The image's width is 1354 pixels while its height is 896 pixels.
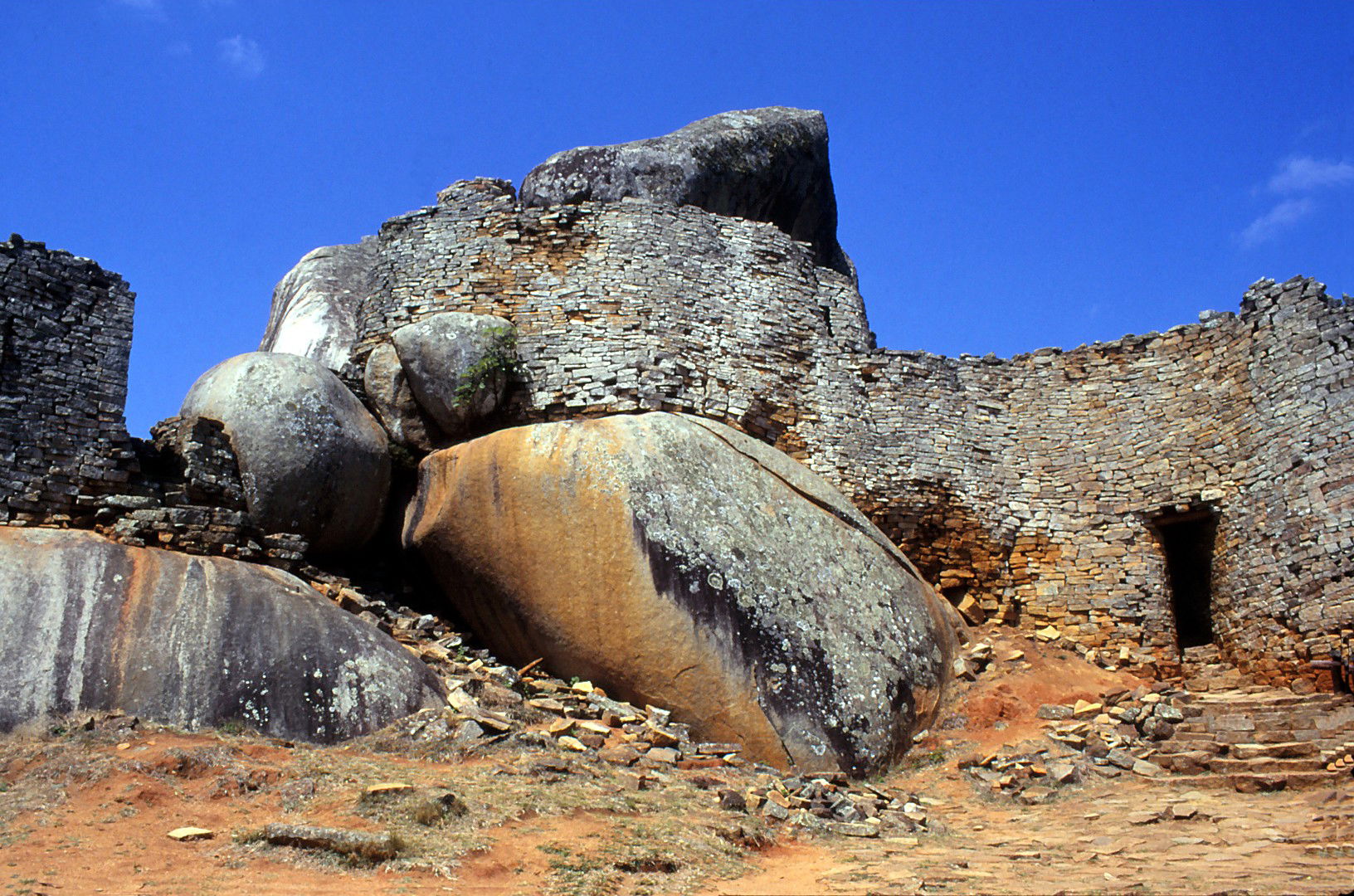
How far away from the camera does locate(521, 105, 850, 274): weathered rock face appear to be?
18125mm

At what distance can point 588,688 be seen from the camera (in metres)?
11.4

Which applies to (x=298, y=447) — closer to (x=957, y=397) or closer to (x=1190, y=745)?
(x=957, y=397)

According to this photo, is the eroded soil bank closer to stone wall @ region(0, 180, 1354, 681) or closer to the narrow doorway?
stone wall @ region(0, 180, 1354, 681)

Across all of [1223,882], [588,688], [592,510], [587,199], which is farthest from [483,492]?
[1223,882]

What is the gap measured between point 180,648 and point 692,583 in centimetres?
477

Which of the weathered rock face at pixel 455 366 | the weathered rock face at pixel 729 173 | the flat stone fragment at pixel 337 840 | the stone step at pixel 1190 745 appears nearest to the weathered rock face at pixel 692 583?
the weathered rock face at pixel 455 366

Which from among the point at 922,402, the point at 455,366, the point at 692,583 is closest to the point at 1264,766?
the point at 692,583

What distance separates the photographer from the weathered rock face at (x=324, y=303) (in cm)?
1608

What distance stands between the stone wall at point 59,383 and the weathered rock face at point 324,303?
3394 mm

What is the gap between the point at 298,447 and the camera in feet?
41.3

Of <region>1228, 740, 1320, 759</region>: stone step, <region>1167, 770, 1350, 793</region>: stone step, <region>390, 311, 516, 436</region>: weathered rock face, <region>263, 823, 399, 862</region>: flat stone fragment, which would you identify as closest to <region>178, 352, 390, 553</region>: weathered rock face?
<region>390, 311, 516, 436</region>: weathered rock face

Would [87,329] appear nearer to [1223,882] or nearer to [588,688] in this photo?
[588,688]

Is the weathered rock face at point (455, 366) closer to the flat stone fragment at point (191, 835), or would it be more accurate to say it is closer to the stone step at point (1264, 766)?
the flat stone fragment at point (191, 835)

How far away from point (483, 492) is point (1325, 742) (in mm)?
8590
